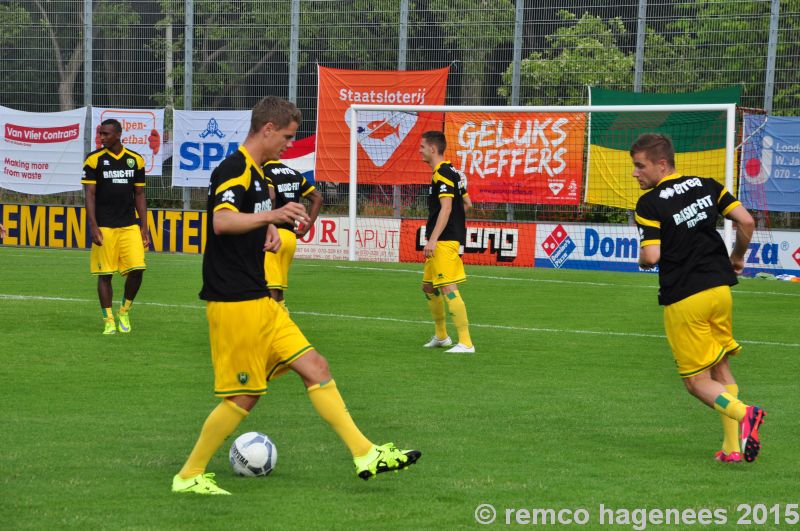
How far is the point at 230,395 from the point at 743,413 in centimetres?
298

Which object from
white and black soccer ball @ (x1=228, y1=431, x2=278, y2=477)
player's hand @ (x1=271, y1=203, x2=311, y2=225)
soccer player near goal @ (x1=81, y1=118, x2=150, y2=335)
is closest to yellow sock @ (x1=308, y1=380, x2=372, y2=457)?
white and black soccer ball @ (x1=228, y1=431, x2=278, y2=477)

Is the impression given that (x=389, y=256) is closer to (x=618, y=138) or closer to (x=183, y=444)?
(x=618, y=138)

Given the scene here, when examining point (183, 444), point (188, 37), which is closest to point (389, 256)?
point (188, 37)

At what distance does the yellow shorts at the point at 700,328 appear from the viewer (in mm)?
6883

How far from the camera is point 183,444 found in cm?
720

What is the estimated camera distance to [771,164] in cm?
2189

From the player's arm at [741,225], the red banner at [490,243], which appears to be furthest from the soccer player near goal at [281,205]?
the red banner at [490,243]

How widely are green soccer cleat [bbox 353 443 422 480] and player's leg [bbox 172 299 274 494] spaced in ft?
2.26

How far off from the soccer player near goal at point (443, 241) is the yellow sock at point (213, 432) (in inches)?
223

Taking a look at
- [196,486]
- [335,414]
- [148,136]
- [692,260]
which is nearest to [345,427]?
[335,414]

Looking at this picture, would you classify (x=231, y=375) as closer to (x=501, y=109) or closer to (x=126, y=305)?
(x=126, y=305)

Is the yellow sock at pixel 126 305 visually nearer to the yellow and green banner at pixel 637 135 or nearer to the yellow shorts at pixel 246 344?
the yellow shorts at pixel 246 344

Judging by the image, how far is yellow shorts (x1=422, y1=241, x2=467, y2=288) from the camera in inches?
466

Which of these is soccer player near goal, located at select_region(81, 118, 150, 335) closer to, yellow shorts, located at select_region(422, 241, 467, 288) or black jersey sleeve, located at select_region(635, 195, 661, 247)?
yellow shorts, located at select_region(422, 241, 467, 288)
